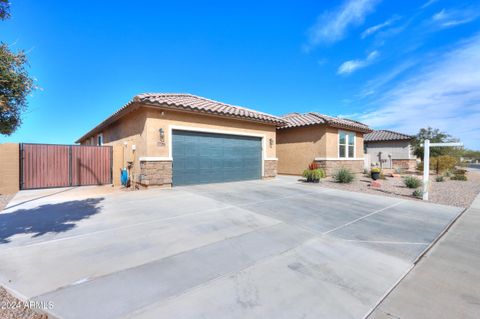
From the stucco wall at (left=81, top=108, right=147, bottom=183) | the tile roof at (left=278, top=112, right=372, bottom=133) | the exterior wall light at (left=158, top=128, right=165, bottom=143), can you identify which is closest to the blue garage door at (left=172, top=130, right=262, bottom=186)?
the exterior wall light at (left=158, top=128, right=165, bottom=143)

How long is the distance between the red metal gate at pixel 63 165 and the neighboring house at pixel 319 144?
37.8ft

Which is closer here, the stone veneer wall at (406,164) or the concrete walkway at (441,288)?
the concrete walkway at (441,288)

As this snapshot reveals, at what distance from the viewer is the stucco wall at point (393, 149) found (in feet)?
80.3

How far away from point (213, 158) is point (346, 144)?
36.4 feet

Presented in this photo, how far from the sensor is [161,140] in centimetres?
1007

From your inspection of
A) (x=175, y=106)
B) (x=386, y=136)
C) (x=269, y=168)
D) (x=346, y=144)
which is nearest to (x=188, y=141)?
(x=175, y=106)

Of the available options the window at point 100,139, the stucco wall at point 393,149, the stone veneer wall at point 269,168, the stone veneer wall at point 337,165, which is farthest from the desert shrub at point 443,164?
the window at point 100,139

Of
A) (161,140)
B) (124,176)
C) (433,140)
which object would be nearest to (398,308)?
(161,140)

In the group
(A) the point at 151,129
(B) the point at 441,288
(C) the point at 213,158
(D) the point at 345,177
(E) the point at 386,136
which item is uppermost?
(E) the point at 386,136

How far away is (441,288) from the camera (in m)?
3.04

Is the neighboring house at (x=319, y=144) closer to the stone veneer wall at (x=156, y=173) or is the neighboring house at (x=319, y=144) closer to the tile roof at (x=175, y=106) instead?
the tile roof at (x=175, y=106)

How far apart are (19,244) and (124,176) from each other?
7.25 metres

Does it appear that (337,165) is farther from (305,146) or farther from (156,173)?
(156,173)

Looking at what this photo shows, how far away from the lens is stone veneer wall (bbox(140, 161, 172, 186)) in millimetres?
9758
